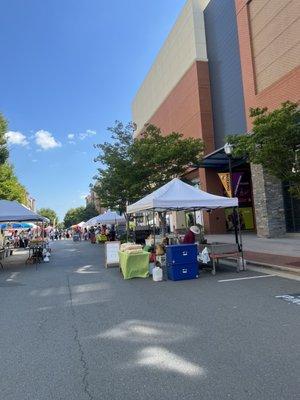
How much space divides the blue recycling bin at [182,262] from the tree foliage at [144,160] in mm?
11777

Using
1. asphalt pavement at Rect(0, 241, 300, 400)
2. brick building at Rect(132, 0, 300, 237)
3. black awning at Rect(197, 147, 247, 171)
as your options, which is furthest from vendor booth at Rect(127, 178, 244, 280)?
black awning at Rect(197, 147, 247, 171)

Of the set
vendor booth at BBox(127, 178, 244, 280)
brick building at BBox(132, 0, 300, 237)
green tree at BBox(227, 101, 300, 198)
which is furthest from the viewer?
brick building at BBox(132, 0, 300, 237)

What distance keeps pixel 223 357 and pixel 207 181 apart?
97.8 feet

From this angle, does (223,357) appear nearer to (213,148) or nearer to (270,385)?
(270,385)

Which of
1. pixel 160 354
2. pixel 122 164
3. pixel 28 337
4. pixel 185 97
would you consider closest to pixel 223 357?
pixel 160 354

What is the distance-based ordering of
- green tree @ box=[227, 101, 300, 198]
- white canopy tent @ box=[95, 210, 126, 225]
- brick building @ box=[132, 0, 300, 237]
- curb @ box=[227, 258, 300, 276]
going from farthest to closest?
white canopy tent @ box=[95, 210, 126, 225]
brick building @ box=[132, 0, 300, 237]
green tree @ box=[227, 101, 300, 198]
curb @ box=[227, 258, 300, 276]

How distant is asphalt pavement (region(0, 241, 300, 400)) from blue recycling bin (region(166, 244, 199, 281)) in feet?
3.25

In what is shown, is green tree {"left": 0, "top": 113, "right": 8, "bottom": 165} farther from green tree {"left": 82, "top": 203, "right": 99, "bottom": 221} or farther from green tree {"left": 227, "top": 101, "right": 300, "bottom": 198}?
green tree {"left": 82, "top": 203, "right": 99, "bottom": 221}

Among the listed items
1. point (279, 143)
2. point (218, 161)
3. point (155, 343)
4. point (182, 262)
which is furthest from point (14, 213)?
point (218, 161)

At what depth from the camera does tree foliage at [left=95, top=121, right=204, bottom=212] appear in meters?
23.8

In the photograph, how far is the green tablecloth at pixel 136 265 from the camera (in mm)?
12438

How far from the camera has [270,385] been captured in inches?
161

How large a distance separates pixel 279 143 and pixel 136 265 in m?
5.39

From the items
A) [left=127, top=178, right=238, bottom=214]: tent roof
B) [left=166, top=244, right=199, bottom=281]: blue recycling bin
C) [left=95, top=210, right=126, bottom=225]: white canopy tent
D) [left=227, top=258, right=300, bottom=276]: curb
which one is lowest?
[left=227, top=258, right=300, bottom=276]: curb
